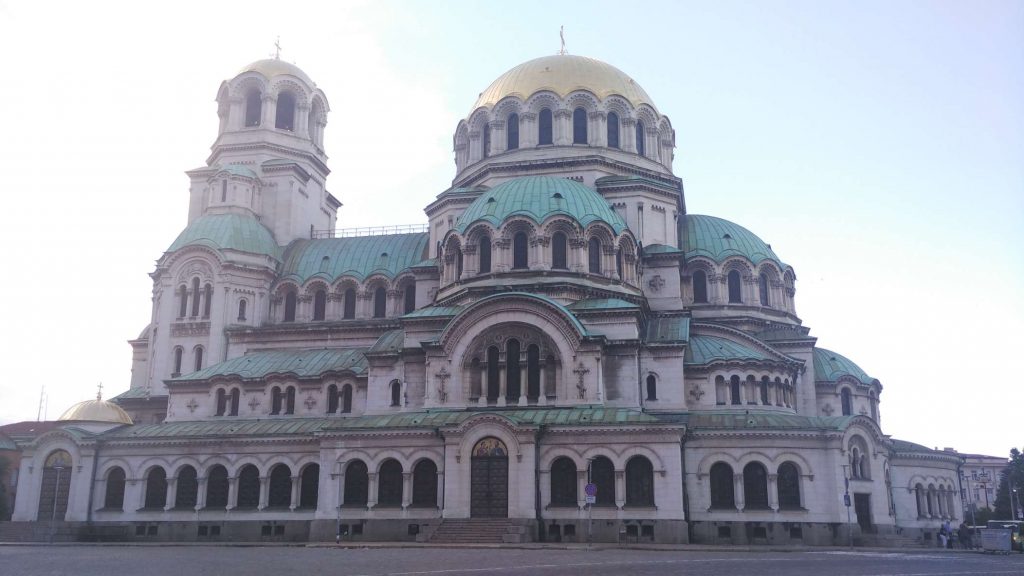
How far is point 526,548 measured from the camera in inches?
1321

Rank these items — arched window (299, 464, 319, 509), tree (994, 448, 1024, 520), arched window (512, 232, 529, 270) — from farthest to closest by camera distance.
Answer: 1. tree (994, 448, 1024, 520)
2. arched window (512, 232, 529, 270)
3. arched window (299, 464, 319, 509)

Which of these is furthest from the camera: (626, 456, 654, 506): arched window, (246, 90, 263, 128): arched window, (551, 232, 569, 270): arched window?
(246, 90, 263, 128): arched window

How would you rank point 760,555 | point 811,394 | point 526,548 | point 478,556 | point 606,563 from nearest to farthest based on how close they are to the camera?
point 606,563
point 478,556
point 760,555
point 526,548
point 811,394

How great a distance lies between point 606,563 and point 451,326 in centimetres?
1848

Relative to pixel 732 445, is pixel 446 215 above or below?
above

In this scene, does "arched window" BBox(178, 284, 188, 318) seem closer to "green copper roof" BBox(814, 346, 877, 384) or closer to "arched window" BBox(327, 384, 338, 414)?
"arched window" BBox(327, 384, 338, 414)

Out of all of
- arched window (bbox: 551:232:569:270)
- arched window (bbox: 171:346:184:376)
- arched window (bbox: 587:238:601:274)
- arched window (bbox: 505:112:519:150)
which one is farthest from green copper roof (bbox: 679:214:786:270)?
arched window (bbox: 171:346:184:376)

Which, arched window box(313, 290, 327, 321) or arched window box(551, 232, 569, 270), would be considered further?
arched window box(313, 290, 327, 321)

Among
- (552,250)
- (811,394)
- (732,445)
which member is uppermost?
(552,250)

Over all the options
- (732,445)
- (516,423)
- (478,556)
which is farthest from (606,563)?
(732,445)

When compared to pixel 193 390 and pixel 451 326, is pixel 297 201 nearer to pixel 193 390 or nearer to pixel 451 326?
pixel 193 390

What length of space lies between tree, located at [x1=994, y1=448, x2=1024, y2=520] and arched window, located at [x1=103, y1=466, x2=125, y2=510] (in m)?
59.4

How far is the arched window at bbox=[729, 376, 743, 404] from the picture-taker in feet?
144

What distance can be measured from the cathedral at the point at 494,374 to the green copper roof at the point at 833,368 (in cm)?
16
